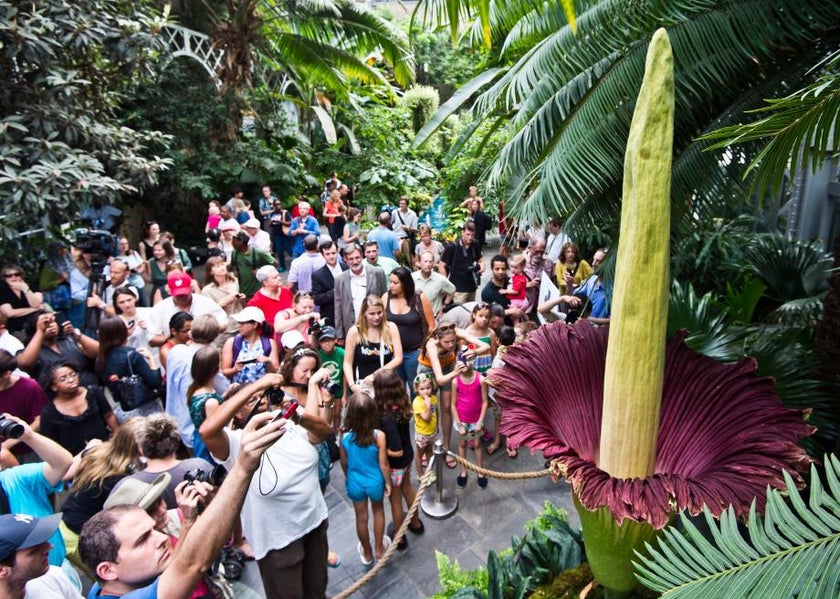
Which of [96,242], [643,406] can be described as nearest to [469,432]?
[643,406]

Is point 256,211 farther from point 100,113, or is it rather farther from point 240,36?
point 100,113

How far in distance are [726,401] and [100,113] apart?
22.3 ft

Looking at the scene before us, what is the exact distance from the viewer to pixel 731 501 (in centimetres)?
99

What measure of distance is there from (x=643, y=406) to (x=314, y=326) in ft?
11.2

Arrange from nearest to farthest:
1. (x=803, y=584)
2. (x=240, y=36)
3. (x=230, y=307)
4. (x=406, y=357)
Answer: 1. (x=803, y=584)
2. (x=406, y=357)
3. (x=230, y=307)
4. (x=240, y=36)

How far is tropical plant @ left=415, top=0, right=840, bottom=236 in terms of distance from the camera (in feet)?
7.18

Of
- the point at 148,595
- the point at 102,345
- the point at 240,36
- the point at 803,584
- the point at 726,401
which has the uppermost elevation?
the point at 240,36

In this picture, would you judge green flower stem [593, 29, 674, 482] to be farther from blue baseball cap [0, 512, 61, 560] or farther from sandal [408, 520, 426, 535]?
sandal [408, 520, 426, 535]

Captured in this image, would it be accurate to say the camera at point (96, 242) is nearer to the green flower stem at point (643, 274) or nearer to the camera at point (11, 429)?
the camera at point (11, 429)

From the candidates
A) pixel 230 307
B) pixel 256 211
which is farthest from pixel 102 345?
pixel 256 211

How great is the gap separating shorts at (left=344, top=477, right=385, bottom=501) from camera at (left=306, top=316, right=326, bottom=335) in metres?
1.38

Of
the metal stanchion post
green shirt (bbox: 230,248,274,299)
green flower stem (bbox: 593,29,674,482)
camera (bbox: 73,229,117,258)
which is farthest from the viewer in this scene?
green shirt (bbox: 230,248,274,299)

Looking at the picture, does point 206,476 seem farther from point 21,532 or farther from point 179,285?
point 179,285

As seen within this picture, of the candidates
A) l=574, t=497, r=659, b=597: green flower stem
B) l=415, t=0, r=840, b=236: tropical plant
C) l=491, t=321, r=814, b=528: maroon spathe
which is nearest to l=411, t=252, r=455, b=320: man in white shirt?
l=415, t=0, r=840, b=236: tropical plant
